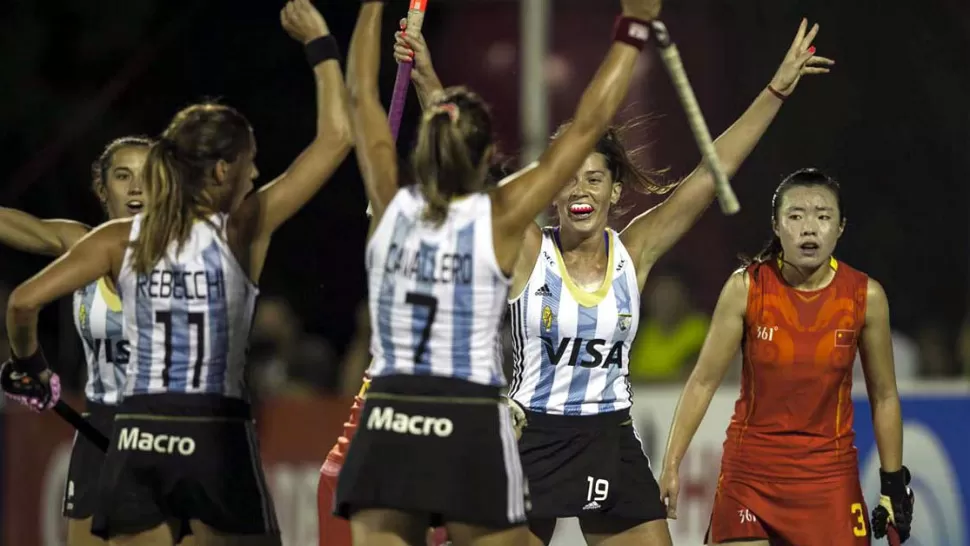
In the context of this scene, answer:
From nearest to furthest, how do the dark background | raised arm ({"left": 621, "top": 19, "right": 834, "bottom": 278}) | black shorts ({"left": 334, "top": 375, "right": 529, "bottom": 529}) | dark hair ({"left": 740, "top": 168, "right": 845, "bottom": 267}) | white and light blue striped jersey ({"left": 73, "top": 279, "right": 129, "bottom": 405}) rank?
black shorts ({"left": 334, "top": 375, "right": 529, "bottom": 529}) → raised arm ({"left": 621, "top": 19, "right": 834, "bottom": 278}) → dark hair ({"left": 740, "top": 168, "right": 845, "bottom": 267}) → white and light blue striped jersey ({"left": 73, "top": 279, "right": 129, "bottom": 405}) → the dark background

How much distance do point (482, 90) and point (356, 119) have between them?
6.61 m

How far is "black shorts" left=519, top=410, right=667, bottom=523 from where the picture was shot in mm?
6492

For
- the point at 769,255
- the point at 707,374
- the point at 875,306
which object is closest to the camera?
the point at 875,306

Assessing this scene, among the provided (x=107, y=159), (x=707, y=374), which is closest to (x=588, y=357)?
(x=707, y=374)

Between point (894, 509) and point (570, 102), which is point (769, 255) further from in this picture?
point (570, 102)

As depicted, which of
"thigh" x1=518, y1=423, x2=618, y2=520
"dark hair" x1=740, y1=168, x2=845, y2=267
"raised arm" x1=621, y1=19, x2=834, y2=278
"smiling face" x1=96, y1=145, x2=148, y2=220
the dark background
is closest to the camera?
"thigh" x1=518, y1=423, x2=618, y2=520

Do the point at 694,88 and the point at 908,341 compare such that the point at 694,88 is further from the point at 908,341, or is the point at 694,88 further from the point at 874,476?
the point at 874,476

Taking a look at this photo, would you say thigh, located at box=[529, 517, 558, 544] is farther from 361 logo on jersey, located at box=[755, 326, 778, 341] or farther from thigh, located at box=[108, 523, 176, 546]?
thigh, located at box=[108, 523, 176, 546]

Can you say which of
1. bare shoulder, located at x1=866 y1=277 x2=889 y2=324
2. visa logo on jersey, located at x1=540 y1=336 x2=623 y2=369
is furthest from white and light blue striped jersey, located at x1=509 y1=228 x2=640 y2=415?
bare shoulder, located at x1=866 y1=277 x2=889 y2=324

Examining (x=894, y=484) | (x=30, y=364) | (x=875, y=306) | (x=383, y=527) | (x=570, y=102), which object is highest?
(x=570, y=102)

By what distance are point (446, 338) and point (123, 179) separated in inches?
106

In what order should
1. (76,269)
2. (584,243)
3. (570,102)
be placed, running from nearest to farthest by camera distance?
(76,269) < (584,243) < (570,102)

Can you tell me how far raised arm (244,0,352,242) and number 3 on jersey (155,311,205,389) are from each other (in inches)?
14.1

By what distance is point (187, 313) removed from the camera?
18.8 feet
